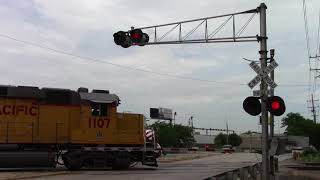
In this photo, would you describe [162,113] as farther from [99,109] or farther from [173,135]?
[99,109]

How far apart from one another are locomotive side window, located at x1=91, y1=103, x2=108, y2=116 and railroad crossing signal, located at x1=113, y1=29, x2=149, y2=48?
11.0m

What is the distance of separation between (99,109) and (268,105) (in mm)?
16903

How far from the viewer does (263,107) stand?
1516 centimetres

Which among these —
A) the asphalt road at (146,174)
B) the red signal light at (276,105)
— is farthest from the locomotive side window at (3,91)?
the red signal light at (276,105)

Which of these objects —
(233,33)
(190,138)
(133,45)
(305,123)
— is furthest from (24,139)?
(190,138)

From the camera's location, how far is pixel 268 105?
14.9 m

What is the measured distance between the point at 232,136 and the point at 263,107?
168 meters

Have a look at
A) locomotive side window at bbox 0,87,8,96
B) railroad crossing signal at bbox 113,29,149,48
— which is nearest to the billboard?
locomotive side window at bbox 0,87,8,96

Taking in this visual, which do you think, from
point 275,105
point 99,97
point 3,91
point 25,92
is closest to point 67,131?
point 99,97

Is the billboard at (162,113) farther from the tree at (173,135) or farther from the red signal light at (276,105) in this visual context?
the red signal light at (276,105)

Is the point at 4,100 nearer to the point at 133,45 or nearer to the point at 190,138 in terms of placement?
the point at 133,45

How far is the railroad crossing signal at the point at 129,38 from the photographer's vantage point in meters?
19.7

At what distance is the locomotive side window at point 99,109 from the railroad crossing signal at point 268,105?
16299mm

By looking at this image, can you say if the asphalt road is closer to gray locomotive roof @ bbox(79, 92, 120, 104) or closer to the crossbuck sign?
gray locomotive roof @ bbox(79, 92, 120, 104)
